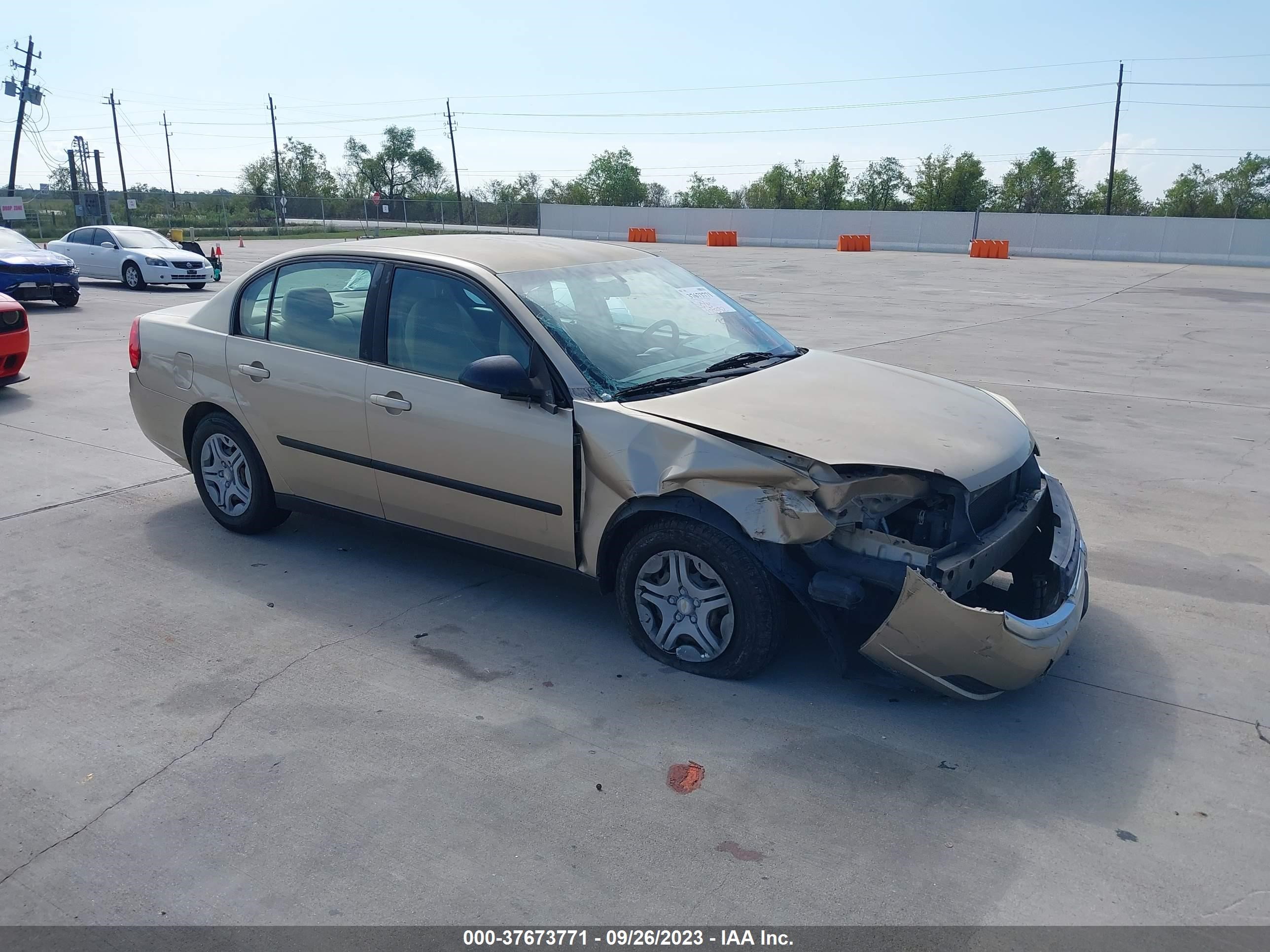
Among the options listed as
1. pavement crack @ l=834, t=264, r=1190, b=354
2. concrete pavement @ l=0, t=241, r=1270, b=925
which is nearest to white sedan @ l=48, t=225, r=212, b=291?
pavement crack @ l=834, t=264, r=1190, b=354

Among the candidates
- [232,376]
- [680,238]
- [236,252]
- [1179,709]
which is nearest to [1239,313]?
[1179,709]

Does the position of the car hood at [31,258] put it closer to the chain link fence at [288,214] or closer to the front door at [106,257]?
the front door at [106,257]

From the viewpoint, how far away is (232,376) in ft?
18.0

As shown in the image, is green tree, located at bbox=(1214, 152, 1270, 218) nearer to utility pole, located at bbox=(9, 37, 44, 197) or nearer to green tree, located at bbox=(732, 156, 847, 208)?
green tree, located at bbox=(732, 156, 847, 208)

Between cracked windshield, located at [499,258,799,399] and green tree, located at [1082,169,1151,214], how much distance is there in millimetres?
77029

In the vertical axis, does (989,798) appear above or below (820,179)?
below

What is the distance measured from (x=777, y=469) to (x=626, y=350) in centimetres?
116

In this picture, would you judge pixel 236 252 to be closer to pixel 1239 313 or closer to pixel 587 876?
pixel 1239 313

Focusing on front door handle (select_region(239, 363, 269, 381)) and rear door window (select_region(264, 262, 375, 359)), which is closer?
rear door window (select_region(264, 262, 375, 359))

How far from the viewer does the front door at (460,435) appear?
172 inches

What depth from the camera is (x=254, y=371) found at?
5.37 metres

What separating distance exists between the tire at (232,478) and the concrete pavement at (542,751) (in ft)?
0.45

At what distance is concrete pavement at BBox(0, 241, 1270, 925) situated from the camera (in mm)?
2922

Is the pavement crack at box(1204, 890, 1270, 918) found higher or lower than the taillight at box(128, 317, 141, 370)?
lower
